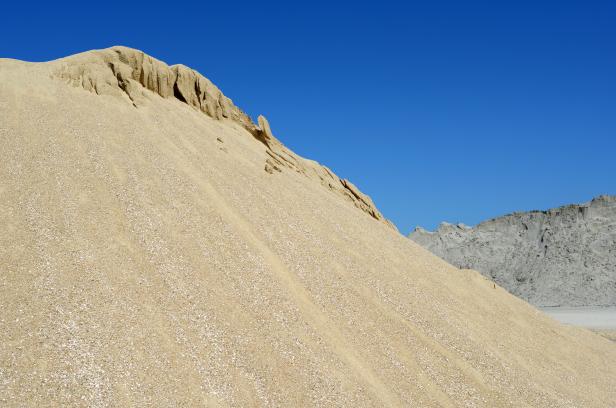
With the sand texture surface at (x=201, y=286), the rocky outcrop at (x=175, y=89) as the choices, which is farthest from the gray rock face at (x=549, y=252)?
the rocky outcrop at (x=175, y=89)

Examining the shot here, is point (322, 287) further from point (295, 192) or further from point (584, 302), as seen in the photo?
point (584, 302)

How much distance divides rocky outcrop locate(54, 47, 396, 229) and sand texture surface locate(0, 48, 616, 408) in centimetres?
8

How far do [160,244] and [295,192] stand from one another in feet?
23.4

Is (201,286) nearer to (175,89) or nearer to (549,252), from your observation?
(175,89)

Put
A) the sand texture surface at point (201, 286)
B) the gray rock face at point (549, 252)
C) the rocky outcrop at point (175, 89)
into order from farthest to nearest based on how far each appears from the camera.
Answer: the gray rock face at point (549, 252)
the rocky outcrop at point (175, 89)
the sand texture surface at point (201, 286)

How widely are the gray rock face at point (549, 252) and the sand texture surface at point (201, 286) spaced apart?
126 feet

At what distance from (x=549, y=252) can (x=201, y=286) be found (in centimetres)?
5675

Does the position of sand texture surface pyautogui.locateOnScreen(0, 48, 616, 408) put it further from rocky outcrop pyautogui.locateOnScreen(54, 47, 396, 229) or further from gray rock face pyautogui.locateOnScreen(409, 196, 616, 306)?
gray rock face pyautogui.locateOnScreen(409, 196, 616, 306)

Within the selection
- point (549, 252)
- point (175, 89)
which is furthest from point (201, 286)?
point (549, 252)

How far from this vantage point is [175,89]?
72.2ft

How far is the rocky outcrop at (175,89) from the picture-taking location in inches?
760

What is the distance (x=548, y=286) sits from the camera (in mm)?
58938

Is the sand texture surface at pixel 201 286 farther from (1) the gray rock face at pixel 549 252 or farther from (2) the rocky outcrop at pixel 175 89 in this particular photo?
(1) the gray rock face at pixel 549 252

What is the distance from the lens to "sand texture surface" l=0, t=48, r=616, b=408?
33.3 feet
